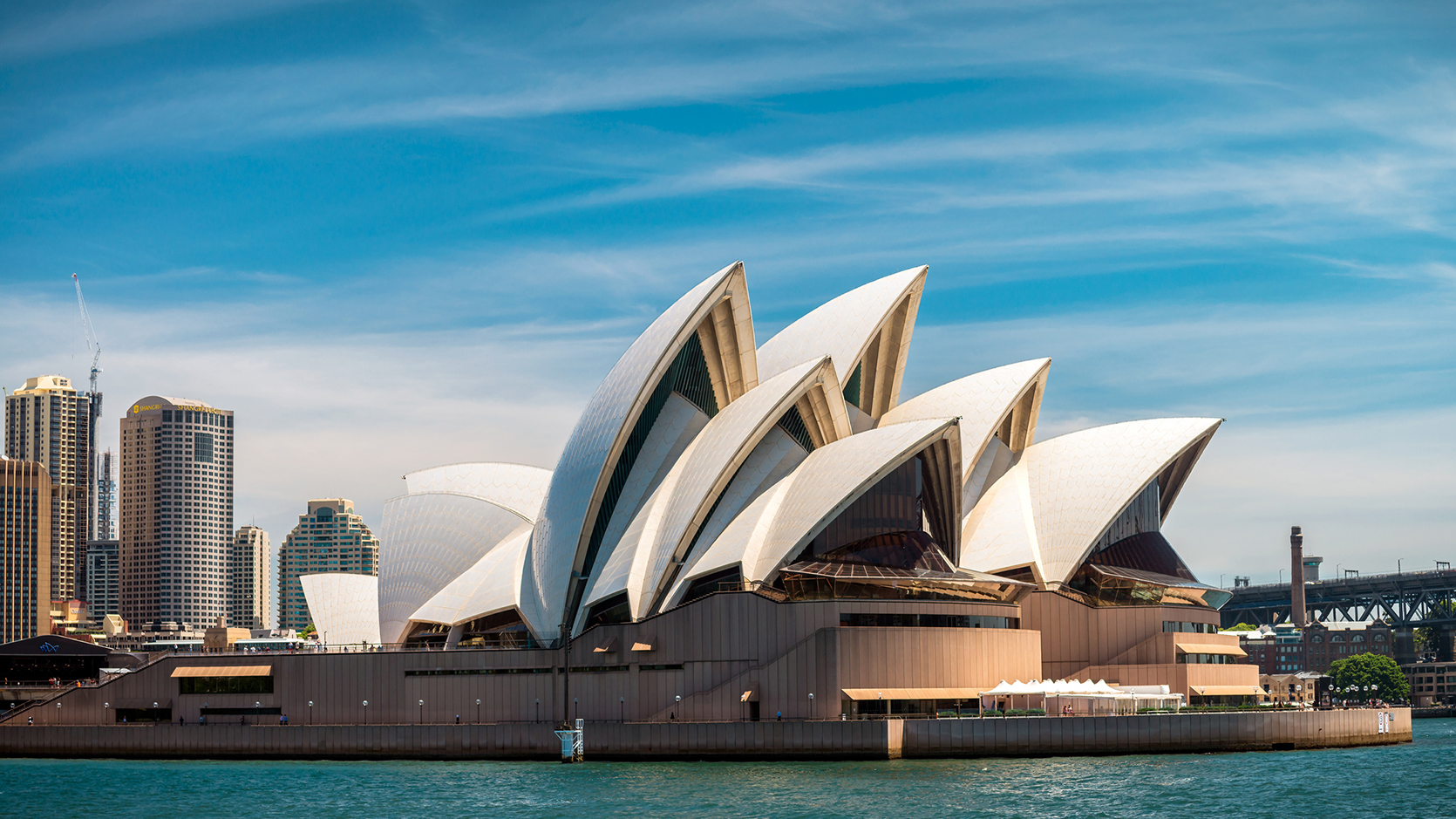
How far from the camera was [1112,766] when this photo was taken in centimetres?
5012

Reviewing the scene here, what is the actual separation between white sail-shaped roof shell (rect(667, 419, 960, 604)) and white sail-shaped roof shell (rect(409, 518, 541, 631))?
34.5 ft

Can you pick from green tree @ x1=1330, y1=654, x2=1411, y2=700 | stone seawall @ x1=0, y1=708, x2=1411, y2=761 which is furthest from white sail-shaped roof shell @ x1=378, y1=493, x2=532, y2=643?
green tree @ x1=1330, y1=654, x2=1411, y2=700

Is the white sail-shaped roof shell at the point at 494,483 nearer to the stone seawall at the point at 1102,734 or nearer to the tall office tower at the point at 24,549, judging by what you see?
the stone seawall at the point at 1102,734

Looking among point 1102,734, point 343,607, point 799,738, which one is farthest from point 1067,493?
point 343,607

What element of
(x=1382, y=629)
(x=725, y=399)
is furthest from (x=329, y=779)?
(x=1382, y=629)

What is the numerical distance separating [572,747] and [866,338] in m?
24.3

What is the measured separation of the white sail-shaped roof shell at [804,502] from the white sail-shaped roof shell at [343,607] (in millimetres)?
30381

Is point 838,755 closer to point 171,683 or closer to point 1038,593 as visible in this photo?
point 1038,593

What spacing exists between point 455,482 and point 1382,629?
5514 inches

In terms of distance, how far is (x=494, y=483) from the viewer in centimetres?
7950

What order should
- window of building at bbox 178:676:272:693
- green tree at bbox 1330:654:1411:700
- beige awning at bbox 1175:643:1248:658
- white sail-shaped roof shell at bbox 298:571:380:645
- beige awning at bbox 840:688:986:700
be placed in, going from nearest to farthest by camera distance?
beige awning at bbox 840:688:986:700
beige awning at bbox 1175:643:1248:658
window of building at bbox 178:676:272:693
white sail-shaped roof shell at bbox 298:571:380:645
green tree at bbox 1330:654:1411:700

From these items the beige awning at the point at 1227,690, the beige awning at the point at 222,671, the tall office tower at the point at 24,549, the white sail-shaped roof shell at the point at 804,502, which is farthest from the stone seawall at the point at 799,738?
the tall office tower at the point at 24,549

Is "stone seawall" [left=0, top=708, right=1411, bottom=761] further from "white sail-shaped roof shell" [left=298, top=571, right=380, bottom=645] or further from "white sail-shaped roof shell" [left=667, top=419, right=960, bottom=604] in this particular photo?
"white sail-shaped roof shell" [left=298, top=571, right=380, bottom=645]

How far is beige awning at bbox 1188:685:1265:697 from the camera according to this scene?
221ft
